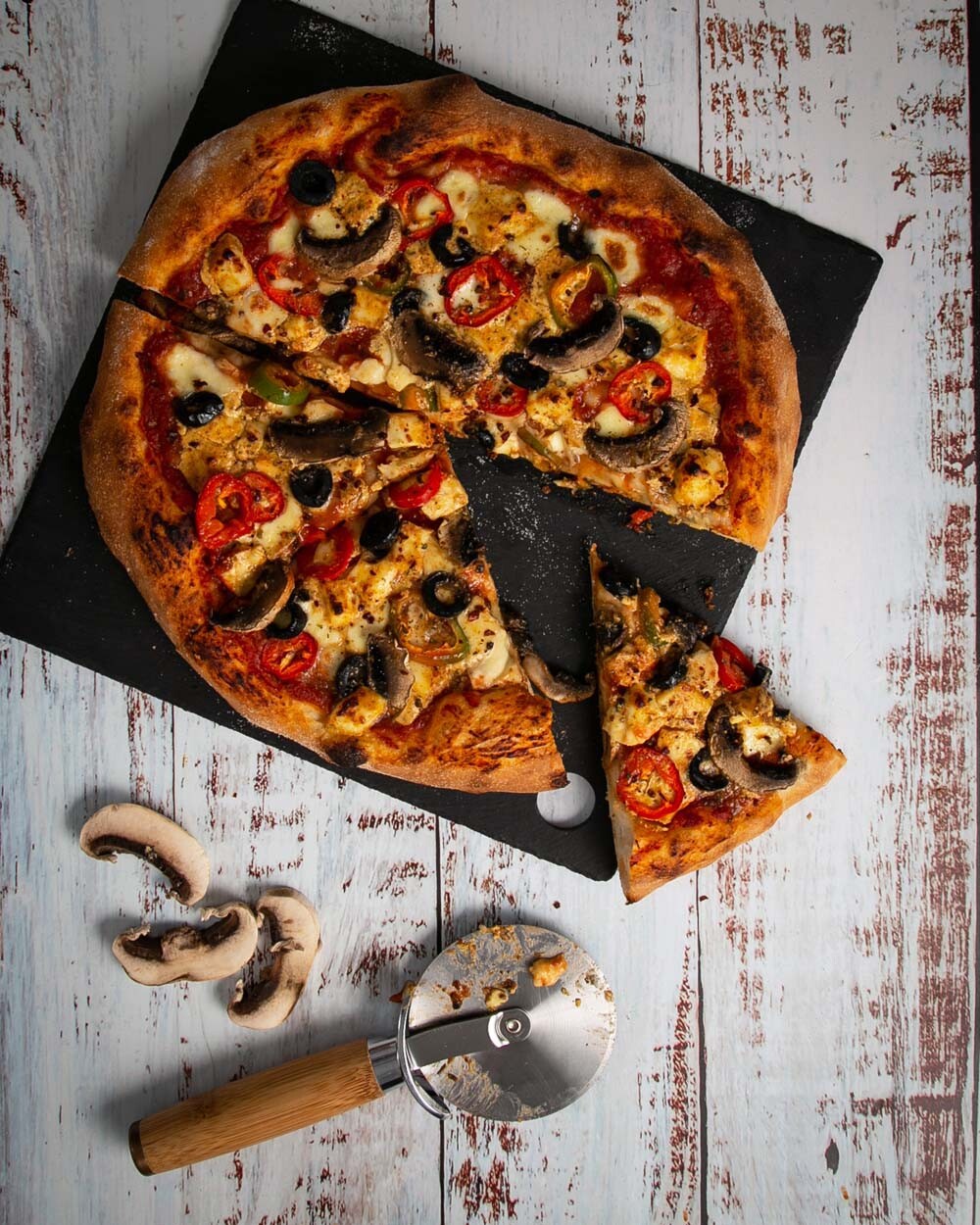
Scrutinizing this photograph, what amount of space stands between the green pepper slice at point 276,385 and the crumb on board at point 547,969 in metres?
2.40

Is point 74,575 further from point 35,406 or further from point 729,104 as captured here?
point 729,104

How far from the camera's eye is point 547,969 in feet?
13.7

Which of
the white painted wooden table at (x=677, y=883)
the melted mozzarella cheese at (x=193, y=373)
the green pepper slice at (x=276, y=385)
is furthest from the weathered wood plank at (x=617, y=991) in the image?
the melted mozzarella cheese at (x=193, y=373)

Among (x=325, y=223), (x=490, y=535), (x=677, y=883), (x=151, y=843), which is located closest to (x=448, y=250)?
(x=325, y=223)

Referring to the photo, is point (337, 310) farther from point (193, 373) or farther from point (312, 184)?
point (193, 373)

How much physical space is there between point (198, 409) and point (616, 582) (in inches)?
67.0

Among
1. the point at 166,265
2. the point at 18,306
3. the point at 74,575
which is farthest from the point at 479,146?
the point at 74,575

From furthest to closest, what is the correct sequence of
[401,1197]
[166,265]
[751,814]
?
[401,1197]
[751,814]
[166,265]

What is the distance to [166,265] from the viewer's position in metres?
3.67

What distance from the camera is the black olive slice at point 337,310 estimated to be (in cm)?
371

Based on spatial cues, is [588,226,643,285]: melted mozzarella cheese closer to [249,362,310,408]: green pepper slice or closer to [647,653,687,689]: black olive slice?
[249,362,310,408]: green pepper slice

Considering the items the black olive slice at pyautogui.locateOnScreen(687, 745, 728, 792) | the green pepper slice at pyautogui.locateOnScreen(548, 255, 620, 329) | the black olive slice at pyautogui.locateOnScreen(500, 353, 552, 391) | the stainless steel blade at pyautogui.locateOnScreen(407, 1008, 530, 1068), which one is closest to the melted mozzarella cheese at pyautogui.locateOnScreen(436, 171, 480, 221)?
the green pepper slice at pyautogui.locateOnScreen(548, 255, 620, 329)

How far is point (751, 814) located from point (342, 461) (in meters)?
2.09

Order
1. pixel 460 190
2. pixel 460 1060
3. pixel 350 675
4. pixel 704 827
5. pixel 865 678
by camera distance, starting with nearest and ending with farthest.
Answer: pixel 460 190, pixel 350 675, pixel 704 827, pixel 460 1060, pixel 865 678
